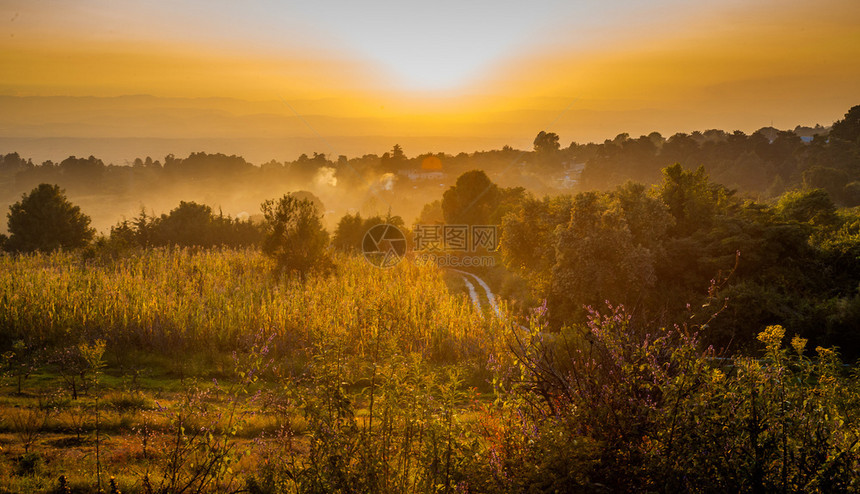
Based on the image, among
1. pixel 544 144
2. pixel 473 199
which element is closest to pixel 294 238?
pixel 473 199

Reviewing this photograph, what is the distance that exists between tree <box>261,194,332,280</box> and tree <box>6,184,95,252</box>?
17.2 meters

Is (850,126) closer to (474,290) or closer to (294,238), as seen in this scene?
(474,290)

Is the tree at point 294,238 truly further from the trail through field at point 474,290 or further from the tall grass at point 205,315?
the trail through field at point 474,290

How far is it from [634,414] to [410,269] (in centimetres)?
2078

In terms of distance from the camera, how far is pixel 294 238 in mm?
21141

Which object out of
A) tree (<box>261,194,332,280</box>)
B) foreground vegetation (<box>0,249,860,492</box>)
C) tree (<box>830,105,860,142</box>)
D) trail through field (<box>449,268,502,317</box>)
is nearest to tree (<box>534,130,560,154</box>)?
tree (<box>830,105,860,142</box>)

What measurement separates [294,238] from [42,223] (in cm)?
2070

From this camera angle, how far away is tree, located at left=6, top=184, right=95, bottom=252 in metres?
29.1

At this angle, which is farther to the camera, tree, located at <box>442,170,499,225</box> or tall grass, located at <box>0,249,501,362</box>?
tree, located at <box>442,170,499,225</box>

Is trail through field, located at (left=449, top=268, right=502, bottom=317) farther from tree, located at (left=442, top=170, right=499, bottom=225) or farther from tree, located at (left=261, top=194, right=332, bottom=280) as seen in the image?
tree, located at (left=442, top=170, right=499, bottom=225)

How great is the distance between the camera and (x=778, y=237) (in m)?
19.2

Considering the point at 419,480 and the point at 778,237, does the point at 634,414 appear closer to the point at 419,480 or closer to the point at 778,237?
the point at 419,480

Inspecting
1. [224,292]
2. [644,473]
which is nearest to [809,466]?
[644,473]

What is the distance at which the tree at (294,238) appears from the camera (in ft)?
68.9
